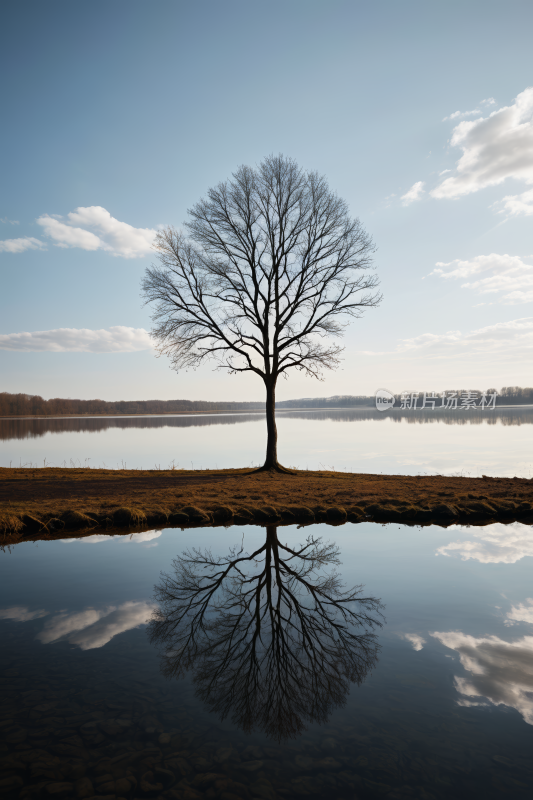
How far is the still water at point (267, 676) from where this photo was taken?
3.78m

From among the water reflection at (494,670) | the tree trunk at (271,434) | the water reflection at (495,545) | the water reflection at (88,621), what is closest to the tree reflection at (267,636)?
the water reflection at (88,621)

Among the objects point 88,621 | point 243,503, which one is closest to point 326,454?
point 243,503

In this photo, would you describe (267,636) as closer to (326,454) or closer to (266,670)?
(266,670)

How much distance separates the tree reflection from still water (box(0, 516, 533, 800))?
0.10 ft

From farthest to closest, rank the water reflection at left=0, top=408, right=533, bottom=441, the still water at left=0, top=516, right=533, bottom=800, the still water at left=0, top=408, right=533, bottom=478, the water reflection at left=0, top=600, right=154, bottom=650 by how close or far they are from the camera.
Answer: the water reflection at left=0, top=408, right=533, bottom=441 < the still water at left=0, top=408, right=533, bottom=478 < the water reflection at left=0, top=600, right=154, bottom=650 < the still water at left=0, top=516, right=533, bottom=800

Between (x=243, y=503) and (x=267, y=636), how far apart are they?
755 cm

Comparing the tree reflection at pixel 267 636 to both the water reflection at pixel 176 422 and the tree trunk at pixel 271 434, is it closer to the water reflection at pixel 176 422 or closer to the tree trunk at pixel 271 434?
the tree trunk at pixel 271 434

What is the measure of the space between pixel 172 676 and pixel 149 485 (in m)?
13.2

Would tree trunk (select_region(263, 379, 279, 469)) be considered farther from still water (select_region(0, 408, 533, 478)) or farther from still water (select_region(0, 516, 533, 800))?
still water (select_region(0, 516, 533, 800))

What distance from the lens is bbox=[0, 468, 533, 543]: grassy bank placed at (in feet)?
40.3

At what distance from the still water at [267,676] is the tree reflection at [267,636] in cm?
3

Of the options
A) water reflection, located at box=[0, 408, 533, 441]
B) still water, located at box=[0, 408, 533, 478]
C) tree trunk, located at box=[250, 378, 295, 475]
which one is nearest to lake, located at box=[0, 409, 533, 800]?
tree trunk, located at box=[250, 378, 295, 475]

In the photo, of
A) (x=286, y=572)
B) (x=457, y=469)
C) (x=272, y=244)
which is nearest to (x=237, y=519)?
(x=286, y=572)

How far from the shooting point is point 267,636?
6.26 metres
